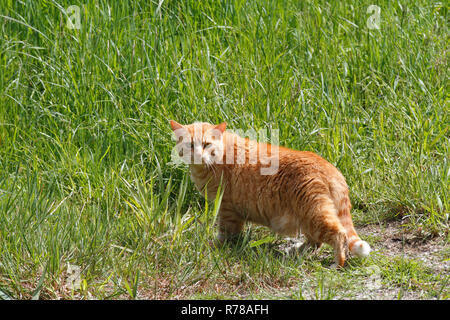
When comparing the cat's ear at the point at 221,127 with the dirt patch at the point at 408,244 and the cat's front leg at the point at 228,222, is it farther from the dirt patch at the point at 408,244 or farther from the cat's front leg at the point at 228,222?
the dirt patch at the point at 408,244

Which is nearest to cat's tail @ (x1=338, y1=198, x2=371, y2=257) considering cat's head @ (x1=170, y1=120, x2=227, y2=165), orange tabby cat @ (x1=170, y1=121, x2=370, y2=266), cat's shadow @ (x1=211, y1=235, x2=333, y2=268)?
orange tabby cat @ (x1=170, y1=121, x2=370, y2=266)

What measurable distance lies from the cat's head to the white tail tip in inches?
37.5

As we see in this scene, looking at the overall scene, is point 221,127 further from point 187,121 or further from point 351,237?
point 351,237

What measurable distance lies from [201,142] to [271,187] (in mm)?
478

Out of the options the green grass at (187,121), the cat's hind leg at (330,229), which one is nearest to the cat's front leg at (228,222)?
the green grass at (187,121)

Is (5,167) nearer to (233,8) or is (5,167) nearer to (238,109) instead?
(238,109)

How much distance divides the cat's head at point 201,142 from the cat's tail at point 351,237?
78 centimetres

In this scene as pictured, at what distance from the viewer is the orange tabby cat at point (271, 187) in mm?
3283

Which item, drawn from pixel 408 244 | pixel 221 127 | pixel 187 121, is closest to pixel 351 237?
pixel 408 244

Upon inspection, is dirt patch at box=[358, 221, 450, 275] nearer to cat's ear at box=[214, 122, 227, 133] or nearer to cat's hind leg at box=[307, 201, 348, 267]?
cat's hind leg at box=[307, 201, 348, 267]

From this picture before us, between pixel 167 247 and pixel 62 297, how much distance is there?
571mm

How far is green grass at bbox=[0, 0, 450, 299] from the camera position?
3066mm

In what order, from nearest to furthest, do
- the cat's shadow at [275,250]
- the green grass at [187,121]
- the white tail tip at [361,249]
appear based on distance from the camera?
the green grass at [187,121] → the white tail tip at [361,249] → the cat's shadow at [275,250]

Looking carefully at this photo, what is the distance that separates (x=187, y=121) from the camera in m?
4.21
